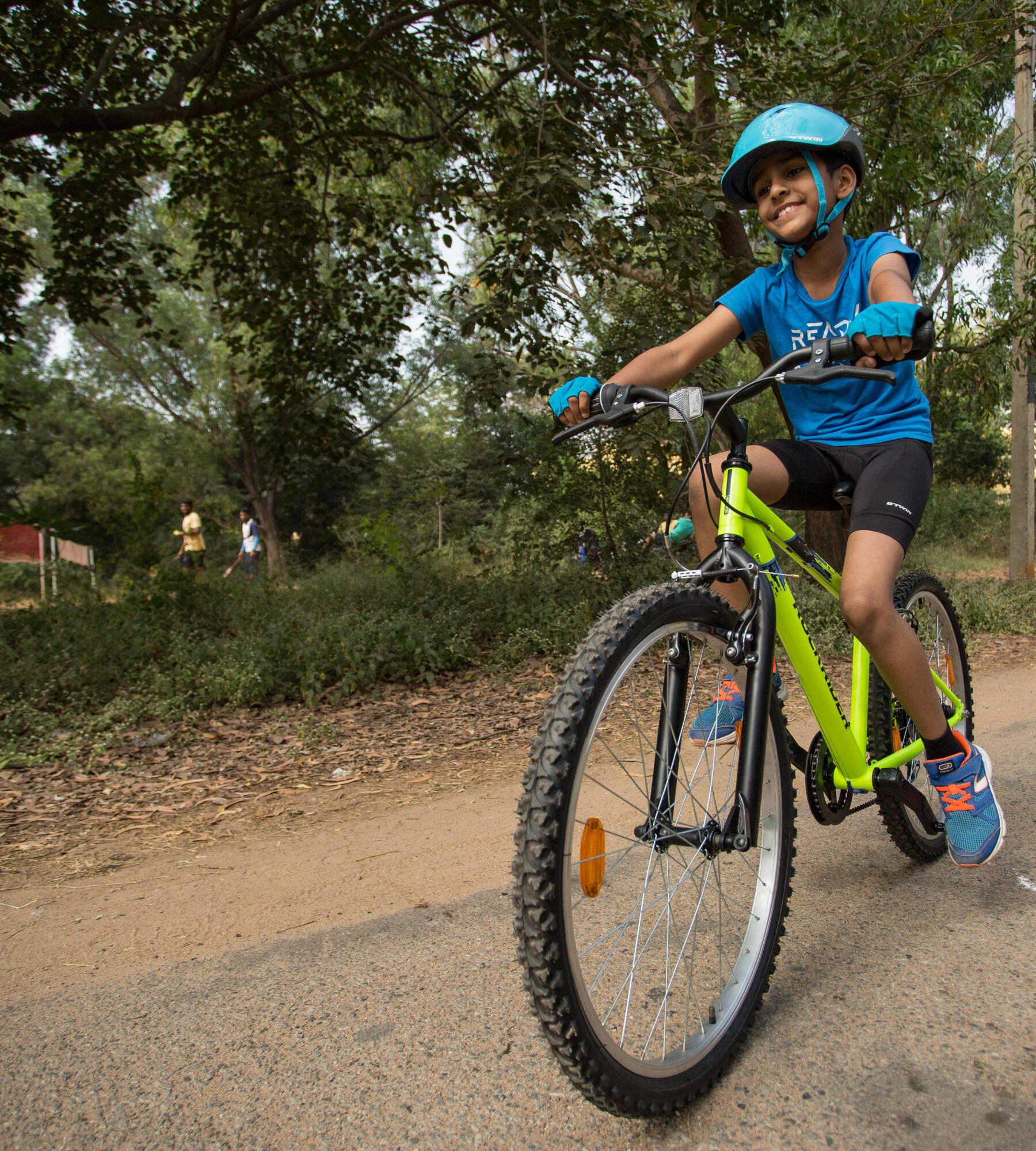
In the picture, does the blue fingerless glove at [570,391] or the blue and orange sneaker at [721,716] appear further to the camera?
the blue fingerless glove at [570,391]

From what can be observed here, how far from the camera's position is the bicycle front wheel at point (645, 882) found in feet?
5.32

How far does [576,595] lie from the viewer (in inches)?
340

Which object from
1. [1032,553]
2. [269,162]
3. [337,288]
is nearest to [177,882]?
[337,288]

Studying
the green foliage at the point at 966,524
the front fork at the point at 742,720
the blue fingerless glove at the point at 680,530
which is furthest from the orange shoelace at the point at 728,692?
the green foliage at the point at 966,524

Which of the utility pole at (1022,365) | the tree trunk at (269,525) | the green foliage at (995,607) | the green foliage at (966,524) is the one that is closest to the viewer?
the green foliage at (995,607)

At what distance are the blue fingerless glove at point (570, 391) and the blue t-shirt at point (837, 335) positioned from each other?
2.41 feet

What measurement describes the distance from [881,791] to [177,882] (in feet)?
8.81

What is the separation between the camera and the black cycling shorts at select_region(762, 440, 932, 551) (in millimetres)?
2443

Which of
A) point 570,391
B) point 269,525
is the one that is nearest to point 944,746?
point 570,391

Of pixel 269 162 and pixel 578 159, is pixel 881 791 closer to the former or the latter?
pixel 578 159

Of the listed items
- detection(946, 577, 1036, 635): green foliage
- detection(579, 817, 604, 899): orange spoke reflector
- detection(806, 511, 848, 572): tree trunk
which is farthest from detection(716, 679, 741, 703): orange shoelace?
detection(806, 511, 848, 572): tree trunk

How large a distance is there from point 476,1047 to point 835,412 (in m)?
2.16

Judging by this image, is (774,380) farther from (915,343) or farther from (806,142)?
(806,142)

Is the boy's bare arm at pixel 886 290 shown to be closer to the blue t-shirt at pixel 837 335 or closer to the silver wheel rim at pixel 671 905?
the blue t-shirt at pixel 837 335
